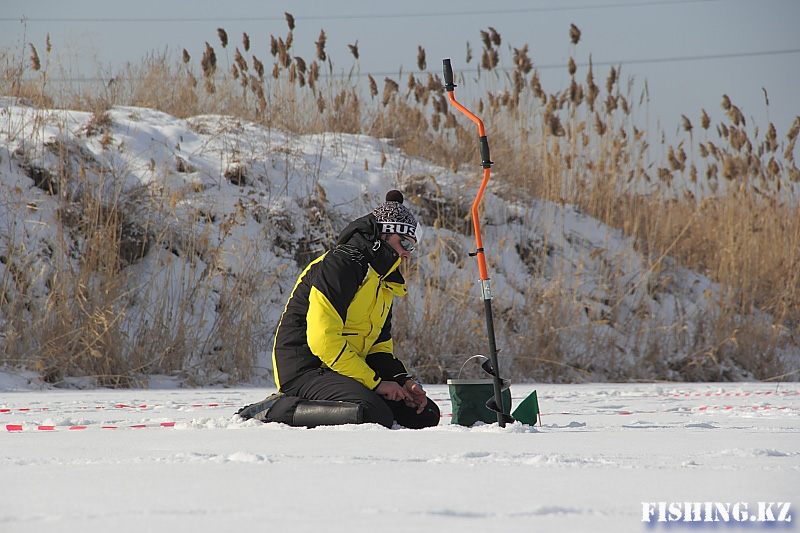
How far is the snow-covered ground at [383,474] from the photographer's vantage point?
174 centimetres

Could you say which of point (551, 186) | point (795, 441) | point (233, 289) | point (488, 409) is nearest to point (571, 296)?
point (551, 186)

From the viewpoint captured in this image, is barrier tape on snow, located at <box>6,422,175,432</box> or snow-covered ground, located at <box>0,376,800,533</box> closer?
snow-covered ground, located at <box>0,376,800,533</box>

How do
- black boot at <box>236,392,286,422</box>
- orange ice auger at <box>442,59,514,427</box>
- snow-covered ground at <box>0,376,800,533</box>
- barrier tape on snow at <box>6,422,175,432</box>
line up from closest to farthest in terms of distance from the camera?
snow-covered ground at <box>0,376,800,533</box>
orange ice auger at <box>442,59,514,427</box>
barrier tape on snow at <box>6,422,175,432</box>
black boot at <box>236,392,286,422</box>

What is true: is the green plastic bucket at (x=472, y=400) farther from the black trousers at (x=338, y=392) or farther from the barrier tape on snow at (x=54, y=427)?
the barrier tape on snow at (x=54, y=427)

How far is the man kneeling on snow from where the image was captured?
3814 mm

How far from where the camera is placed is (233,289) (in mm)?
7707

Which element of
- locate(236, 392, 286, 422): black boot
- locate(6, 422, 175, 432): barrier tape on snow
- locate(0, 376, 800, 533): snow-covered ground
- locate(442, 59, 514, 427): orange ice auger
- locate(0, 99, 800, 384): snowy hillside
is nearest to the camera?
locate(0, 376, 800, 533): snow-covered ground

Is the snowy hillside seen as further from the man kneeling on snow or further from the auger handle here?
the auger handle

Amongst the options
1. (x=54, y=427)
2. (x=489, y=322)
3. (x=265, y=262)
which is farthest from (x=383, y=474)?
(x=265, y=262)

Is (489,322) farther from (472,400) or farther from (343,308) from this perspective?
(343,308)

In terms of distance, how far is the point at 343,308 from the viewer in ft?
12.6

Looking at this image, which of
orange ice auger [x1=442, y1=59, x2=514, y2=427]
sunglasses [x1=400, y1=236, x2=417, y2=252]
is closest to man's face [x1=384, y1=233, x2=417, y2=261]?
sunglasses [x1=400, y1=236, x2=417, y2=252]

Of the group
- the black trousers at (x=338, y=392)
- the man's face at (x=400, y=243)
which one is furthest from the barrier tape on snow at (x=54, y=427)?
the man's face at (x=400, y=243)

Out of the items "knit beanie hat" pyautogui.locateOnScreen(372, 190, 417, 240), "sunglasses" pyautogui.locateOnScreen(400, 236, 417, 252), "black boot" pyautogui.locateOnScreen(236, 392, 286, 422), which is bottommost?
"black boot" pyautogui.locateOnScreen(236, 392, 286, 422)
